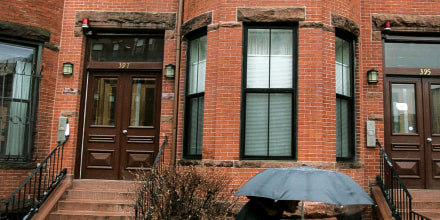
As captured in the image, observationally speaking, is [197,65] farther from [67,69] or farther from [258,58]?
[67,69]

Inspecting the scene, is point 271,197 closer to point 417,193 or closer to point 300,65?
point 300,65

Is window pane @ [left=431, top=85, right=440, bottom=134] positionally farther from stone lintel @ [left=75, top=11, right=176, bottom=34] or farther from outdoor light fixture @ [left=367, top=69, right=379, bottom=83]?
stone lintel @ [left=75, top=11, right=176, bottom=34]

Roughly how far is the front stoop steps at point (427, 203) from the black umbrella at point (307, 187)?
165 inches

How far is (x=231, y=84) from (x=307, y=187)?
3779 mm

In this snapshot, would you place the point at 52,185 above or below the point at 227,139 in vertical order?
below

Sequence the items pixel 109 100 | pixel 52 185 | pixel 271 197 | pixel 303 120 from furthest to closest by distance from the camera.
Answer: pixel 109 100
pixel 52 185
pixel 303 120
pixel 271 197

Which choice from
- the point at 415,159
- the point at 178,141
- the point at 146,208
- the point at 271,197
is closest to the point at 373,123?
the point at 415,159

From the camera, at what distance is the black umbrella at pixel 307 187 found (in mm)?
3182

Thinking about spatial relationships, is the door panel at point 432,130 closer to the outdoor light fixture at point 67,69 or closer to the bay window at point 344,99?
the bay window at point 344,99

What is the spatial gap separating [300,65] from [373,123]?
205 cm

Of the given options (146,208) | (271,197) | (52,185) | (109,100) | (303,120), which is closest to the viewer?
(271,197)

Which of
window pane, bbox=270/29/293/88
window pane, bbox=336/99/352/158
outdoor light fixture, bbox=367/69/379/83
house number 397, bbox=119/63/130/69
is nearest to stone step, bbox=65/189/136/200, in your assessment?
house number 397, bbox=119/63/130/69

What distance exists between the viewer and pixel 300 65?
266 inches

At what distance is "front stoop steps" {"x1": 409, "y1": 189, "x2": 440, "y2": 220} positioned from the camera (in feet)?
22.4
